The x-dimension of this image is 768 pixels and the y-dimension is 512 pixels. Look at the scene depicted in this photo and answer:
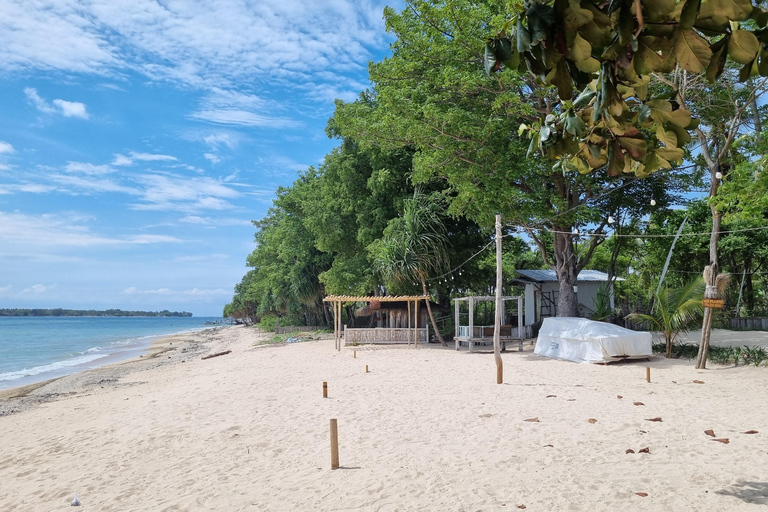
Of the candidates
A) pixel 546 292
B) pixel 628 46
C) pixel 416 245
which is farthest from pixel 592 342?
pixel 628 46

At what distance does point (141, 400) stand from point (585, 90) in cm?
1317

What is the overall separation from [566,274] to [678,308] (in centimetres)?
555

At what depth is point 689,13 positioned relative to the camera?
2045mm

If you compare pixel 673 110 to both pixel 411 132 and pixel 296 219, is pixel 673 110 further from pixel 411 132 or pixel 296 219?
pixel 296 219

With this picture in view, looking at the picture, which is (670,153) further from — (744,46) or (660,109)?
(744,46)

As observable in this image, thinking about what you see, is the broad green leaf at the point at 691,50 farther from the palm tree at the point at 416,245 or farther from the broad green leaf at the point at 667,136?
the palm tree at the point at 416,245

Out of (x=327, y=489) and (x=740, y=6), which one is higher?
(x=740, y=6)

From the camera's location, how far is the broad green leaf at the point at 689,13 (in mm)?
2029

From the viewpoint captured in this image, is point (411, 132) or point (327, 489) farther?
point (411, 132)

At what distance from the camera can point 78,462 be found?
7.93 m

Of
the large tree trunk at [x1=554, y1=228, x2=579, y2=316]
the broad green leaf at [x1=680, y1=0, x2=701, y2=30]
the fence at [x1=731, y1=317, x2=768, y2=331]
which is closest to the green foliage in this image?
the broad green leaf at [x1=680, y1=0, x2=701, y2=30]

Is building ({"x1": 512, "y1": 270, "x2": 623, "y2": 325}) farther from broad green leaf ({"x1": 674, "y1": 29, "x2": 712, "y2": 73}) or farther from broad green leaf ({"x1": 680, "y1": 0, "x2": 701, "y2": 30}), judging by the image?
broad green leaf ({"x1": 680, "y1": 0, "x2": 701, "y2": 30})

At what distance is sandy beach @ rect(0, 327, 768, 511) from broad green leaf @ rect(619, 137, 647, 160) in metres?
3.85

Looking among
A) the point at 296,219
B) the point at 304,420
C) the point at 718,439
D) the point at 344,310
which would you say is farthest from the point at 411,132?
the point at 344,310
